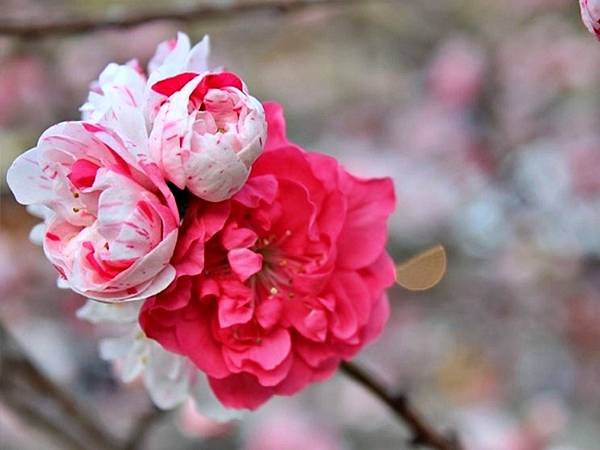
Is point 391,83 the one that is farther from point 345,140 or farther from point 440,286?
point 440,286

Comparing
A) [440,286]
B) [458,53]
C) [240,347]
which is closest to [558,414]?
[440,286]

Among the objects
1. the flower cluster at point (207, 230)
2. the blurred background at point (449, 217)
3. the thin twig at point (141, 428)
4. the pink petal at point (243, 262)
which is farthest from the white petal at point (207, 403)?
the blurred background at point (449, 217)

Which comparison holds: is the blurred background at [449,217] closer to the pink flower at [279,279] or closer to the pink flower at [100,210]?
the pink flower at [279,279]

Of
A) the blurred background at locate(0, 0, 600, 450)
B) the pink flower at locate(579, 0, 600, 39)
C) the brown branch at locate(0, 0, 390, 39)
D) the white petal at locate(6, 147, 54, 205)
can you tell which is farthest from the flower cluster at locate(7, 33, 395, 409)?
the blurred background at locate(0, 0, 600, 450)

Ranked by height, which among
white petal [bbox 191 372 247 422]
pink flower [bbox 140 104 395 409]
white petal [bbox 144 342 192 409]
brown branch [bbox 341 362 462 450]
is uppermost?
pink flower [bbox 140 104 395 409]

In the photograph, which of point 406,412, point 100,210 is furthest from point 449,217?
point 100,210

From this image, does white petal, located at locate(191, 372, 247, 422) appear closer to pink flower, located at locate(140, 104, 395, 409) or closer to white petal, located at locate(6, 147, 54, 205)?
pink flower, located at locate(140, 104, 395, 409)
